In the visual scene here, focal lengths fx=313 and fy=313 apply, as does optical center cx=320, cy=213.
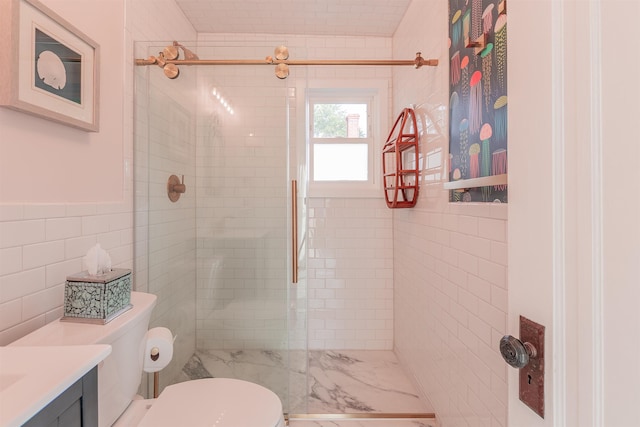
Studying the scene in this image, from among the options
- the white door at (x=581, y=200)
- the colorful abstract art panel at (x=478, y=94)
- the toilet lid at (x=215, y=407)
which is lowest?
the toilet lid at (x=215, y=407)

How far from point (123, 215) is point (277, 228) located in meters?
0.77

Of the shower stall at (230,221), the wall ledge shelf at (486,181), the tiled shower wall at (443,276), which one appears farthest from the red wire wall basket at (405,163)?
the wall ledge shelf at (486,181)

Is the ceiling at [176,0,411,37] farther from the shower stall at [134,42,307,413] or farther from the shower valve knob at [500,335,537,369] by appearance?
the shower valve knob at [500,335,537,369]

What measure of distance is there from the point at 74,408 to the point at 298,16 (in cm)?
241

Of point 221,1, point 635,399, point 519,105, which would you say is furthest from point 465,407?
point 221,1

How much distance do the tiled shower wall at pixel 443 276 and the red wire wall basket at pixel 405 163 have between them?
0.24 feet

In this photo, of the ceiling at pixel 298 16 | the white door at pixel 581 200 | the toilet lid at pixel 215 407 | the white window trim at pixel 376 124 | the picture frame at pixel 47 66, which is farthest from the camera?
the white window trim at pixel 376 124

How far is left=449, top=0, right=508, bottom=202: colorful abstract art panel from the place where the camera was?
3.36 ft

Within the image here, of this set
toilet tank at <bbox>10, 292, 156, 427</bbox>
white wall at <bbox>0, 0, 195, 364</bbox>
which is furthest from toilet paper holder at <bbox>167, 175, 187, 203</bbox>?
toilet tank at <bbox>10, 292, 156, 427</bbox>

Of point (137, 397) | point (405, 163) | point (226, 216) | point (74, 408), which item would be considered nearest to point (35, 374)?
point (74, 408)

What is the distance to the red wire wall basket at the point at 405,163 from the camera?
6.17ft

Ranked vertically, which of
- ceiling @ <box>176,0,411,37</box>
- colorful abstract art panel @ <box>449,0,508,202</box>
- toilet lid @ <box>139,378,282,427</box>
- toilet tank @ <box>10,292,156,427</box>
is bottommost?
toilet lid @ <box>139,378,282,427</box>

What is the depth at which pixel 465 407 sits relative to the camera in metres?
1.32

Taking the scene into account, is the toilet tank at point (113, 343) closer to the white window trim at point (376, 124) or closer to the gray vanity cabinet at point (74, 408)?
the gray vanity cabinet at point (74, 408)
